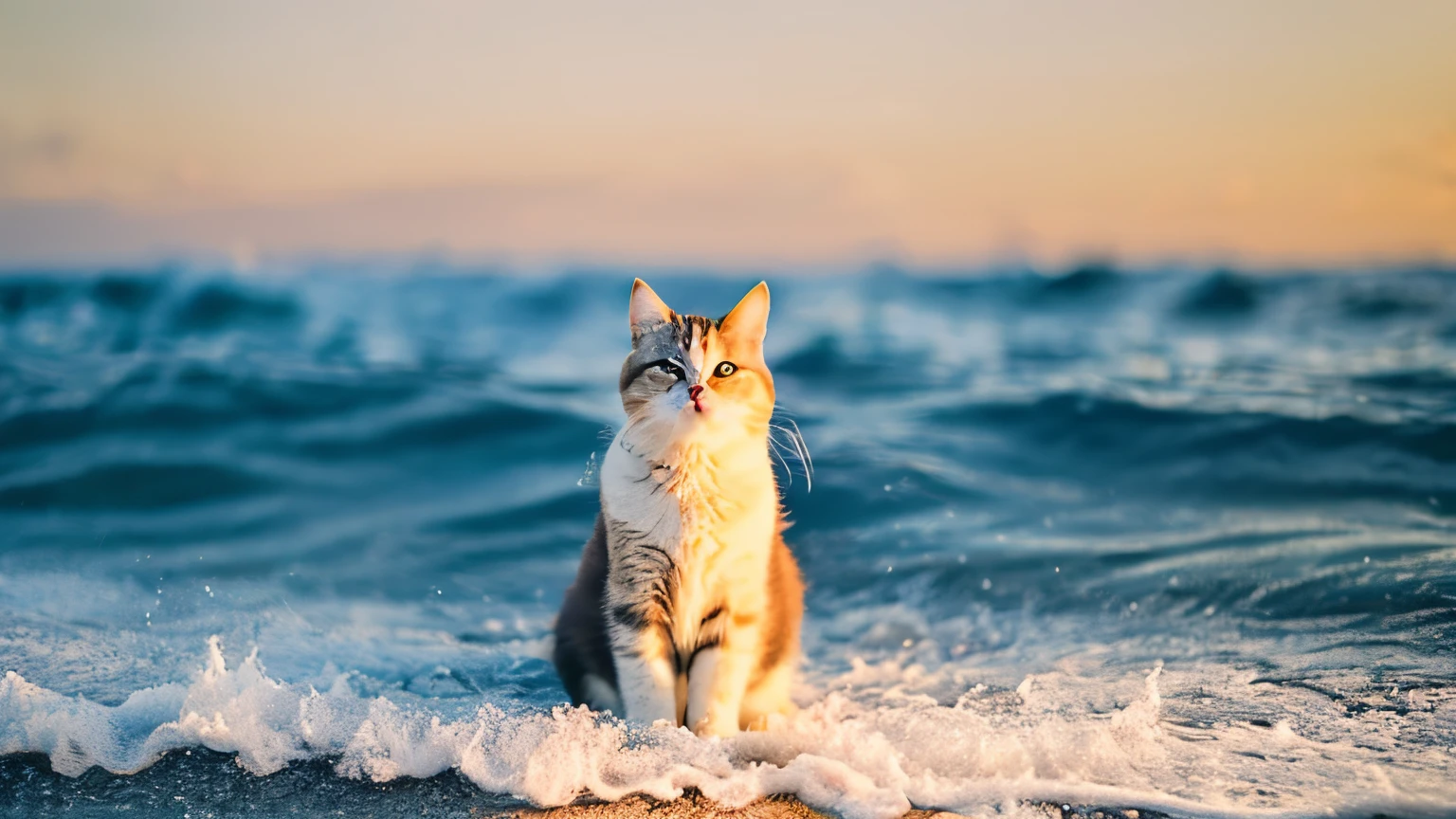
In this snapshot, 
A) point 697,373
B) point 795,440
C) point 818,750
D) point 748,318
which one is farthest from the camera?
point 818,750

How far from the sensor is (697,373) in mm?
2686

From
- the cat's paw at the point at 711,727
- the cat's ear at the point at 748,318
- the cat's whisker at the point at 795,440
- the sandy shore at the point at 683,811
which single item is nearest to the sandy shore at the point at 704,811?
the sandy shore at the point at 683,811

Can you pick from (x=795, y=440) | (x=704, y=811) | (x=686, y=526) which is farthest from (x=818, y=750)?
(x=795, y=440)

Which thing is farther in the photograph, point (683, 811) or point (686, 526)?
point (686, 526)

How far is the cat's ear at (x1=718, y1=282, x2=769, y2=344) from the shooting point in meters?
2.78

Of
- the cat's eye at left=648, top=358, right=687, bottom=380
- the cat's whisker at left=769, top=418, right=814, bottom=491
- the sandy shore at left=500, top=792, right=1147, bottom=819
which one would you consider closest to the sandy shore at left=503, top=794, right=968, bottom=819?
the sandy shore at left=500, top=792, right=1147, bottom=819

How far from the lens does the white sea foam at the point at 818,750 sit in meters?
2.83

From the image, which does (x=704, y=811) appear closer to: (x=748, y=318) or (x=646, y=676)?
(x=646, y=676)

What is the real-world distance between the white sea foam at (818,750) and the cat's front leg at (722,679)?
57mm

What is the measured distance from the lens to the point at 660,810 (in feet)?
9.04

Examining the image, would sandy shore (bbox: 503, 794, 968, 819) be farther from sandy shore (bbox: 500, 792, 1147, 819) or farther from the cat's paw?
the cat's paw

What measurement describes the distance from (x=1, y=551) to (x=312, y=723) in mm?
3790

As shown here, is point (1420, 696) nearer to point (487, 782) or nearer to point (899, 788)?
point (899, 788)

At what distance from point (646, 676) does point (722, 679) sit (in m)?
0.22
